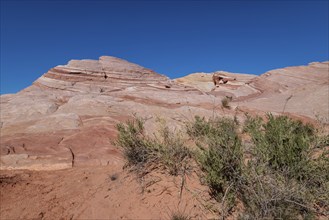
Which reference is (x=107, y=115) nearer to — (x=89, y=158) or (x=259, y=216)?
(x=89, y=158)

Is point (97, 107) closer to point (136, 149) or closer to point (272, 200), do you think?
point (136, 149)

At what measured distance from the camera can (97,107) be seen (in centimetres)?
1079

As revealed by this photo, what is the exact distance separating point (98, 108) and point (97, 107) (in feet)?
0.50

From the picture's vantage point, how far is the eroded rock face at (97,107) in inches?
242

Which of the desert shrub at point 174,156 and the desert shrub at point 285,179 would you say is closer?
the desert shrub at point 285,179

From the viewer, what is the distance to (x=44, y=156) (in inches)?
231

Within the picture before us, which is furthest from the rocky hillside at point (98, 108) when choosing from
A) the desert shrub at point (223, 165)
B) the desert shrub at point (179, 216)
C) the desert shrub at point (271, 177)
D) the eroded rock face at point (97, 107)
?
the desert shrub at point (271, 177)

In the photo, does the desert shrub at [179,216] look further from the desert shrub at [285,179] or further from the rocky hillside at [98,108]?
the desert shrub at [285,179]

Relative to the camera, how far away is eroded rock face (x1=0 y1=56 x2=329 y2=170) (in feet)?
20.2

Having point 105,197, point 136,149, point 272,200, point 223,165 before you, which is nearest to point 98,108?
point 136,149

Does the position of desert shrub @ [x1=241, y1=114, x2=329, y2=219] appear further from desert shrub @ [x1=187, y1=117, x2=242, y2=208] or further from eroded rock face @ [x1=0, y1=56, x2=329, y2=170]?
eroded rock face @ [x1=0, y1=56, x2=329, y2=170]

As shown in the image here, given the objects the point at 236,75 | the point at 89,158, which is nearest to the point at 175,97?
the point at 89,158

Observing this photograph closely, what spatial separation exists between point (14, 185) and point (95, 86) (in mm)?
13205

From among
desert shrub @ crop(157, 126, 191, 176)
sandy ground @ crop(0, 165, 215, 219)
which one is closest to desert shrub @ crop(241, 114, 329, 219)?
sandy ground @ crop(0, 165, 215, 219)
